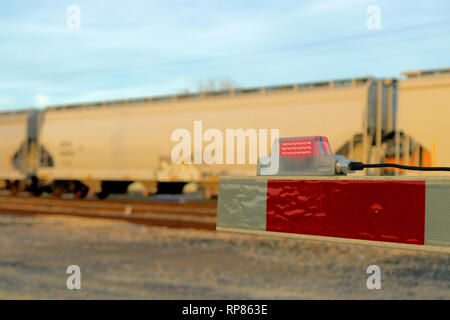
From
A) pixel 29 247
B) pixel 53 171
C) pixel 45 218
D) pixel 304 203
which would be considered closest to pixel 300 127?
pixel 29 247

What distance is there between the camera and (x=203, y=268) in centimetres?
1019

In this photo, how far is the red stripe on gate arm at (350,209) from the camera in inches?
46.3

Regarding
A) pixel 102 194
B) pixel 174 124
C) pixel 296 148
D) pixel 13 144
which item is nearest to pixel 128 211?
pixel 174 124

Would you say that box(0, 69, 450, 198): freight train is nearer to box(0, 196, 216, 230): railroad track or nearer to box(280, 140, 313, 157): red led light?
box(0, 196, 216, 230): railroad track

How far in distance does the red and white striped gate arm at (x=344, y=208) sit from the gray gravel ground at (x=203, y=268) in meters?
6.61

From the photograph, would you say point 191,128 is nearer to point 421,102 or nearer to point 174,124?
point 174,124

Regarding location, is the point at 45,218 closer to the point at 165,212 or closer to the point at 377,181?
the point at 165,212

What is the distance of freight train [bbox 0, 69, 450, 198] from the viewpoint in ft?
24.0

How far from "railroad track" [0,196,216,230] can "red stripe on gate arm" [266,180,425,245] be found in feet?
50.1

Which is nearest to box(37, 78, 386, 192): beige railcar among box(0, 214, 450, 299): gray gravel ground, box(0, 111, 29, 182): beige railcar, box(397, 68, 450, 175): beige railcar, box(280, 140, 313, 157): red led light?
box(397, 68, 450, 175): beige railcar

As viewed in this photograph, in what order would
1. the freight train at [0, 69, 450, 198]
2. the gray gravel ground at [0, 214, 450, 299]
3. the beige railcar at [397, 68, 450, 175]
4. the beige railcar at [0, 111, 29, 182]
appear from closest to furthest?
1. the beige railcar at [397, 68, 450, 175]
2. the freight train at [0, 69, 450, 198]
3. the gray gravel ground at [0, 214, 450, 299]
4. the beige railcar at [0, 111, 29, 182]

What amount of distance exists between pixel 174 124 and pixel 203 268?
9.72 m

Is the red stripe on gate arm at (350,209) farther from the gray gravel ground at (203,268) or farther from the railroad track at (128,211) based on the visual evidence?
the railroad track at (128,211)
